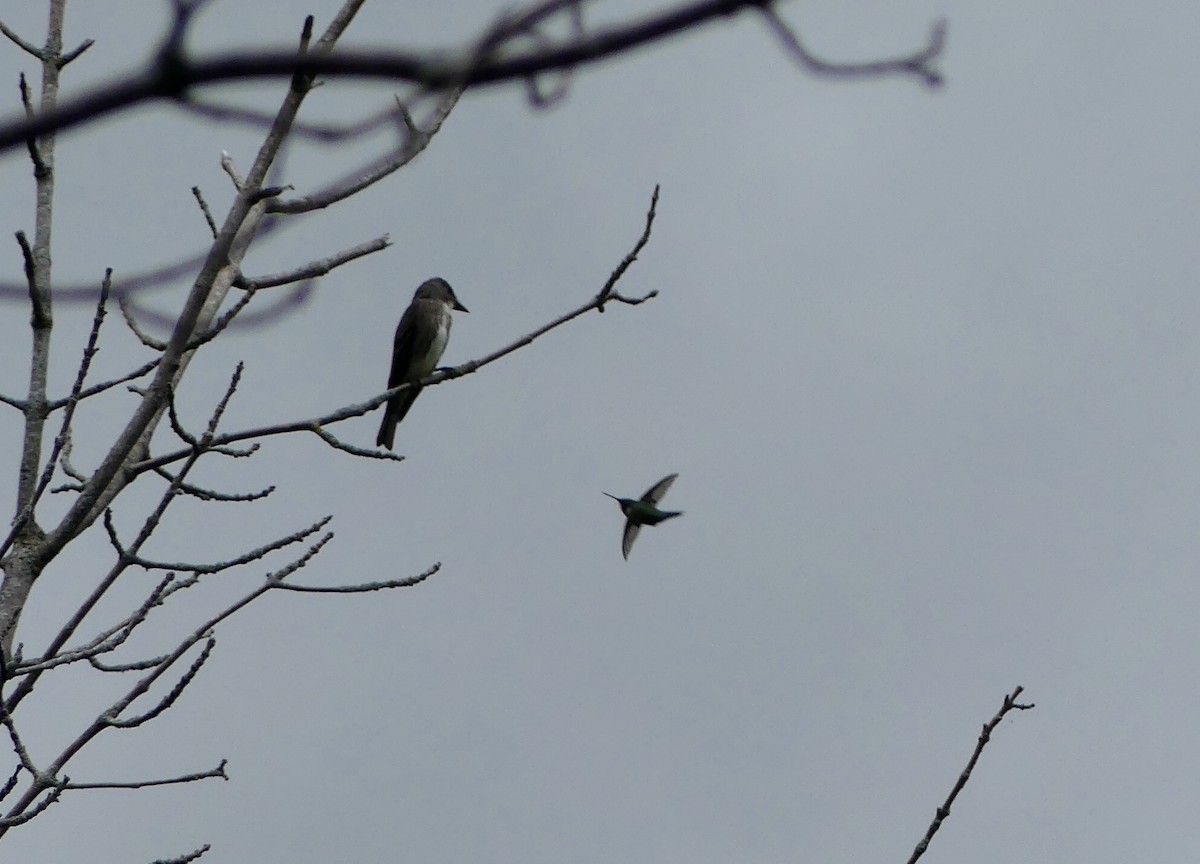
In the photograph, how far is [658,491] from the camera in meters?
8.08

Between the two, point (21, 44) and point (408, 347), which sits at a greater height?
point (408, 347)

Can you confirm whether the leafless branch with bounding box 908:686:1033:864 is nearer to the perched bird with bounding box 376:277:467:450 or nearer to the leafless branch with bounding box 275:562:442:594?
the leafless branch with bounding box 275:562:442:594

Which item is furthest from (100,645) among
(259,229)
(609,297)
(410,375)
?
(410,375)

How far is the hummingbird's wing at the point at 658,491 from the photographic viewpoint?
797 cm

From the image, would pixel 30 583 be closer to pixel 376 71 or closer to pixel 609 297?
pixel 609 297

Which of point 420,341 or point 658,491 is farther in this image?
point 420,341

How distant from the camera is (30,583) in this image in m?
4.34

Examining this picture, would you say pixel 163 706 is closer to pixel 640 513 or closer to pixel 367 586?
pixel 367 586

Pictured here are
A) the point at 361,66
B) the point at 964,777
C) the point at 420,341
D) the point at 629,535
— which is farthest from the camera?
the point at 420,341

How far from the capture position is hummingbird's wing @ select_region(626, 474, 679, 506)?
7.97 metres

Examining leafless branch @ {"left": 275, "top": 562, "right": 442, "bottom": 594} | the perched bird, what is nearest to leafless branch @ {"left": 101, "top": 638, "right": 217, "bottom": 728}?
leafless branch @ {"left": 275, "top": 562, "right": 442, "bottom": 594}

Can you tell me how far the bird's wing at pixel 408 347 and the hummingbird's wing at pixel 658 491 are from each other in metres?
4.50

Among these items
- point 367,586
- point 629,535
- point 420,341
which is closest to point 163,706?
point 367,586

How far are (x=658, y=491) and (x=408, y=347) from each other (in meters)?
4.73
